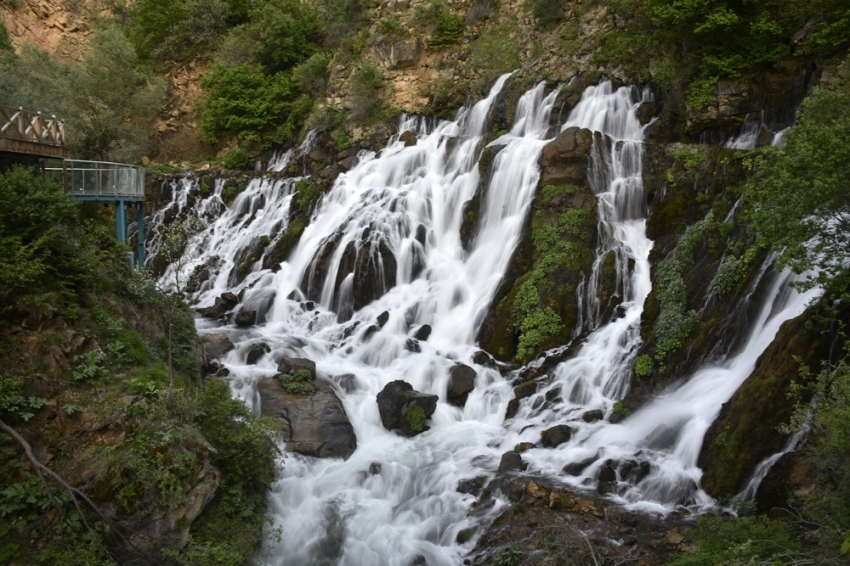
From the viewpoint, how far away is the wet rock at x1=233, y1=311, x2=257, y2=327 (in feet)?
68.3

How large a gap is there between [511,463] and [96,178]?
14.0m

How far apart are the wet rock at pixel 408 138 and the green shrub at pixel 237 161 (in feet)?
32.7

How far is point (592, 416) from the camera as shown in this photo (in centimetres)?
1438

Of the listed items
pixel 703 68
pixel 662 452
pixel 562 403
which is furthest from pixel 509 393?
pixel 703 68

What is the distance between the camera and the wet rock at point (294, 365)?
16531 millimetres

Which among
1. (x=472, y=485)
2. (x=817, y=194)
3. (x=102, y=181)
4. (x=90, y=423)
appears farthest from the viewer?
(x=102, y=181)

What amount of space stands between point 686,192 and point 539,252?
183 inches

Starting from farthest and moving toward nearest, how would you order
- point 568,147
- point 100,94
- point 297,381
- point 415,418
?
point 100,94 < point 568,147 < point 297,381 < point 415,418

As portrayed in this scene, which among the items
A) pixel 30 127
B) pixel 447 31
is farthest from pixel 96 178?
pixel 447 31

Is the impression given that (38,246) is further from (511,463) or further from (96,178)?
(511,463)

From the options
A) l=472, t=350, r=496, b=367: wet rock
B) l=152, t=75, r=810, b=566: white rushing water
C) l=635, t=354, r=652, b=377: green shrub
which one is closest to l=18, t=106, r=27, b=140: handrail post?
l=152, t=75, r=810, b=566: white rushing water

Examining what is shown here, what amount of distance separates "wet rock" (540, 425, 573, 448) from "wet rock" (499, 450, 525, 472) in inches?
42.0

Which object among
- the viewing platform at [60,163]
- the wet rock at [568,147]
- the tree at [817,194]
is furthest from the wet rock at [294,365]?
the tree at [817,194]

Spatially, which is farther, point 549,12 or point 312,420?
point 549,12
